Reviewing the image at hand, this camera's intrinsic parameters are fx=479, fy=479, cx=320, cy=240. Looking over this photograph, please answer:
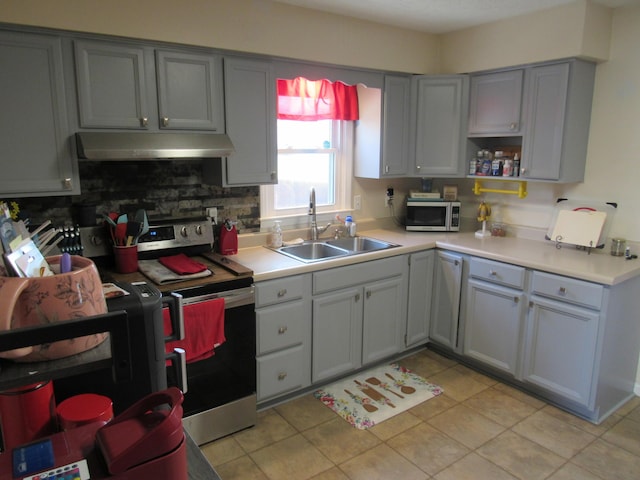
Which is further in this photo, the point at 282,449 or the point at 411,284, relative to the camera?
the point at 411,284

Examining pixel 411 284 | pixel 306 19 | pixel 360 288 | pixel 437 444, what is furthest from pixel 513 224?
pixel 306 19

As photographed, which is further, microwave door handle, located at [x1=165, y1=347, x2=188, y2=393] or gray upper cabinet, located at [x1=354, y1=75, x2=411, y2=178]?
gray upper cabinet, located at [x1=354, y1=75, x2=411, y2=178]

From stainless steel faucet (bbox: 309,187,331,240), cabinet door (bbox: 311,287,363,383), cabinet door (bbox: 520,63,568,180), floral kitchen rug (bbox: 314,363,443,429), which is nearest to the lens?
floral kitchen rug (bbox: 314,363,443,429)

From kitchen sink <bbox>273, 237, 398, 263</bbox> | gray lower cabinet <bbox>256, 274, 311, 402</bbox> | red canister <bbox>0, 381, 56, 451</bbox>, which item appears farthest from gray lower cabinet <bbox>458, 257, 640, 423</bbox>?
red canister <bbox>0, 381, 56, 451</bbox>

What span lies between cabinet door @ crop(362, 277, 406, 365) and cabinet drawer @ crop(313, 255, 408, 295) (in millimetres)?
58

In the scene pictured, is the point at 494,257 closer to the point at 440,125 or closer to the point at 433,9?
the point at 440,125

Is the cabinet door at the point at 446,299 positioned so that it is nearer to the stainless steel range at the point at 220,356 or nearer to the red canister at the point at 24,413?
the stainless steel range at the point at 220,356

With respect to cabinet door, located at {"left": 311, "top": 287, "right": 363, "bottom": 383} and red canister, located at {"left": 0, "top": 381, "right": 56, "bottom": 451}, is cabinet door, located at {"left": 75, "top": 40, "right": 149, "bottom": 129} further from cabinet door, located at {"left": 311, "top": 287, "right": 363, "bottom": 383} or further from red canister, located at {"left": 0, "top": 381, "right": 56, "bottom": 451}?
red canister, located at {"left": 0, "top": 381, "right": 56, "bottom": 451}

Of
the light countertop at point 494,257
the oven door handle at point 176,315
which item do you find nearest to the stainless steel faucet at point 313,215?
the light countertop at point 494,257

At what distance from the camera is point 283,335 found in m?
2.81

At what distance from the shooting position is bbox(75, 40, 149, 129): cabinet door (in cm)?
232

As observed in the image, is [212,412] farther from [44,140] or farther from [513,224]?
[513,224]

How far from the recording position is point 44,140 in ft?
7.45

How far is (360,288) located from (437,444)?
3.35ft
